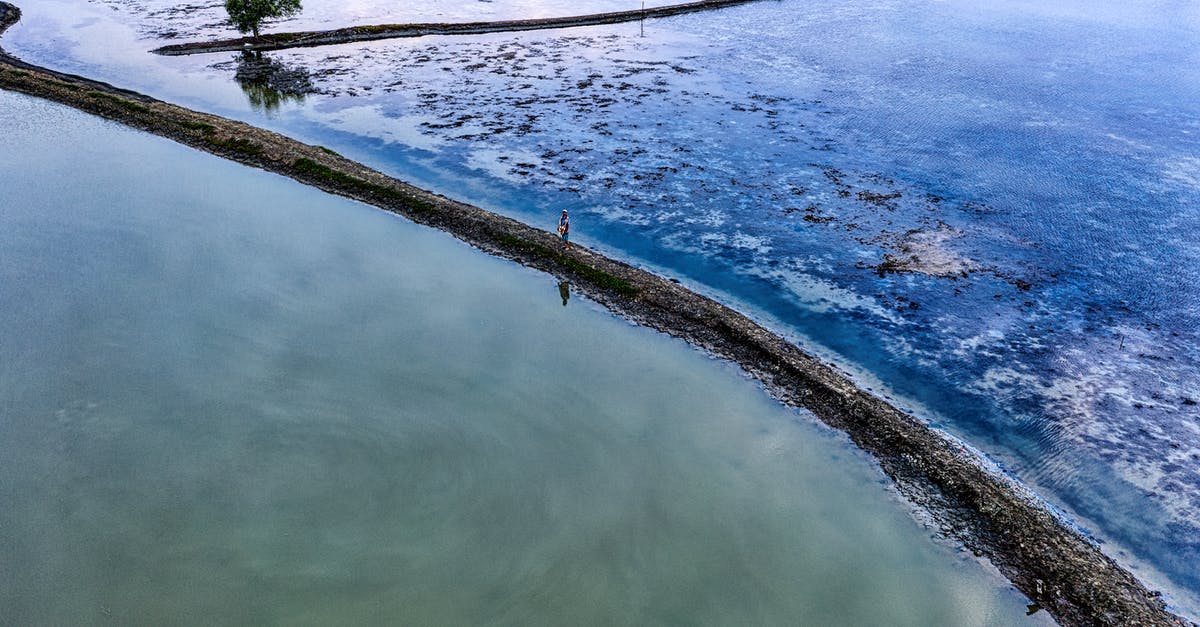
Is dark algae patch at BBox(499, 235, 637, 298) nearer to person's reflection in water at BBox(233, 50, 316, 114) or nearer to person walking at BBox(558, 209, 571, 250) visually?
person walking at BBox(558, 209, 571, 250)

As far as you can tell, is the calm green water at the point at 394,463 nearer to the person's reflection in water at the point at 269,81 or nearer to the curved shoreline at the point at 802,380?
the curved shoreline at the point at 802,380

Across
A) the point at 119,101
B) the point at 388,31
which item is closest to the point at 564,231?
the point at 119,101

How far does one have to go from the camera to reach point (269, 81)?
53.0 metres

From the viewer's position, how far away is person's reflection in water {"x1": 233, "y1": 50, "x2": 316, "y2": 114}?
161 ft

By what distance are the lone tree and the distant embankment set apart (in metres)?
1.52

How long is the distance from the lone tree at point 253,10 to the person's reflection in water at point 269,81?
2.86 metres

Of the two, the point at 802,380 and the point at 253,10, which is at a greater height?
the point at 253,10

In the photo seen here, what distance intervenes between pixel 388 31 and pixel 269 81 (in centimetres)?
1626

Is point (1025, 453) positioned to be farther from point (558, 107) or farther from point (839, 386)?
point (558, 107)

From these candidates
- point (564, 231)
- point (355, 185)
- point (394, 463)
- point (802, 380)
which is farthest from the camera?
point (355, 185)

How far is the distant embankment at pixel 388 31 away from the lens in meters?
60.4

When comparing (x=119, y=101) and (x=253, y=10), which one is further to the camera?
(x=253, y=10)

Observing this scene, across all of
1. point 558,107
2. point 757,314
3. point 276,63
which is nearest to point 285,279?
point 757,314

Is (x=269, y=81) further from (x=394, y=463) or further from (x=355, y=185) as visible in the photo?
(x=394, y=463)
